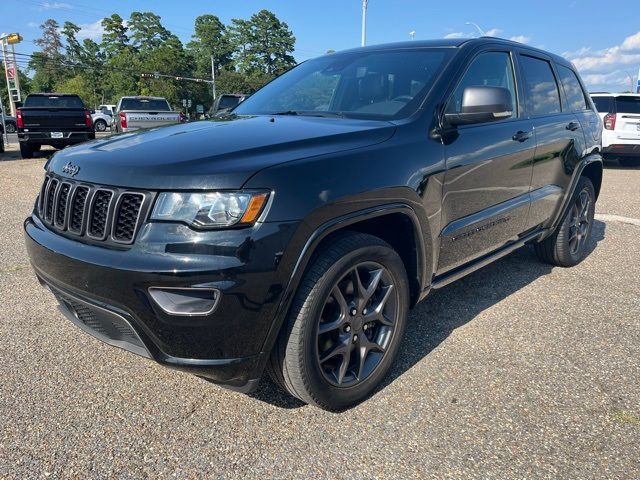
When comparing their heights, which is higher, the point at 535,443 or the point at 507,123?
the point at 507,123

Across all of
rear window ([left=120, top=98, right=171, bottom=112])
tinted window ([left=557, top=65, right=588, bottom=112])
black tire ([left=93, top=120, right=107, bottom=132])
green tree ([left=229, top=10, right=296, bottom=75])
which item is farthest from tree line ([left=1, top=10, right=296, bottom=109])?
tinted window ([left=557, top=65, right=588, bottom=112])

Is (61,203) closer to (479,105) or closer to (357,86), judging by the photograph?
(357,86)

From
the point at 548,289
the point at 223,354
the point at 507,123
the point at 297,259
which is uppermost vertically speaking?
the point at 507,123

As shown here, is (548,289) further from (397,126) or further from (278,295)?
(278,295)

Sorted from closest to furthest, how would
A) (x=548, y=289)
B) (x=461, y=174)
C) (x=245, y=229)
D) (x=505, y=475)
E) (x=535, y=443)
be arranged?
(x=245, y=229), (x=505, y=475), (x=535, y=443), (x=461, y=174), (x=548, y=289)

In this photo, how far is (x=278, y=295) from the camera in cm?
203

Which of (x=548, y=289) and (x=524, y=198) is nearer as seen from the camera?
(x=524, y=198)

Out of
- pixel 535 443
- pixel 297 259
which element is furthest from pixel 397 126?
pixel 535 443

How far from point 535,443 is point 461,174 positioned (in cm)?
146

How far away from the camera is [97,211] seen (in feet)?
7.20

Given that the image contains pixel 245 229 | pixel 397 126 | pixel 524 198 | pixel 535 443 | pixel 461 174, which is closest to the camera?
pixel 245 229

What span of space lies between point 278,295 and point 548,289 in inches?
119

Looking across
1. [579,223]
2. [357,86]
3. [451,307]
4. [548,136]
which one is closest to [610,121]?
[579,223]

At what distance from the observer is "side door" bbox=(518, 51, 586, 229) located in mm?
3858
